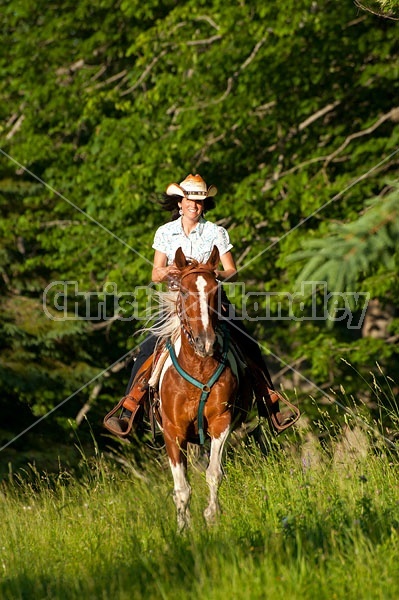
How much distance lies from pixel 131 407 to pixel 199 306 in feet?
5.93

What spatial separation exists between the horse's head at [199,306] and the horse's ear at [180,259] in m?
0.13

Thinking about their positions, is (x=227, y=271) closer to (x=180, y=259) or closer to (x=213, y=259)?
(x=213, y=259)

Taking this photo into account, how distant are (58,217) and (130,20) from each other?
418cm

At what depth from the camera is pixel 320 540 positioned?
5.89 metres

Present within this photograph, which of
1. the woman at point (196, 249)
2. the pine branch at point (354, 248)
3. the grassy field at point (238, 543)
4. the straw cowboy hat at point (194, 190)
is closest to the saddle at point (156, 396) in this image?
the woman at point (196, 249)

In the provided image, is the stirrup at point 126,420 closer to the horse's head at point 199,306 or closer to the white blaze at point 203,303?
the horse's head at point 199,306

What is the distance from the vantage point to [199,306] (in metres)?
8.17

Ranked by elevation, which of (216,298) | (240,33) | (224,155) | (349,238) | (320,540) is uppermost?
(240,33)

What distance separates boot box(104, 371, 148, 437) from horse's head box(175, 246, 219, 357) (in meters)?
1.39

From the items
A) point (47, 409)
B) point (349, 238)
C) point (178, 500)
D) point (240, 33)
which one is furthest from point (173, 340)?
point (47, 409)

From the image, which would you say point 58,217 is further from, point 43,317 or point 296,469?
point 296,469

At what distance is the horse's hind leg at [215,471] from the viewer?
314 inches

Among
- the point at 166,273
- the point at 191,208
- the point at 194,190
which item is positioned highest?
the point at 194,190

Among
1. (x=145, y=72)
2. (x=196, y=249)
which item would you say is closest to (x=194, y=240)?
(x=196, y=249)
